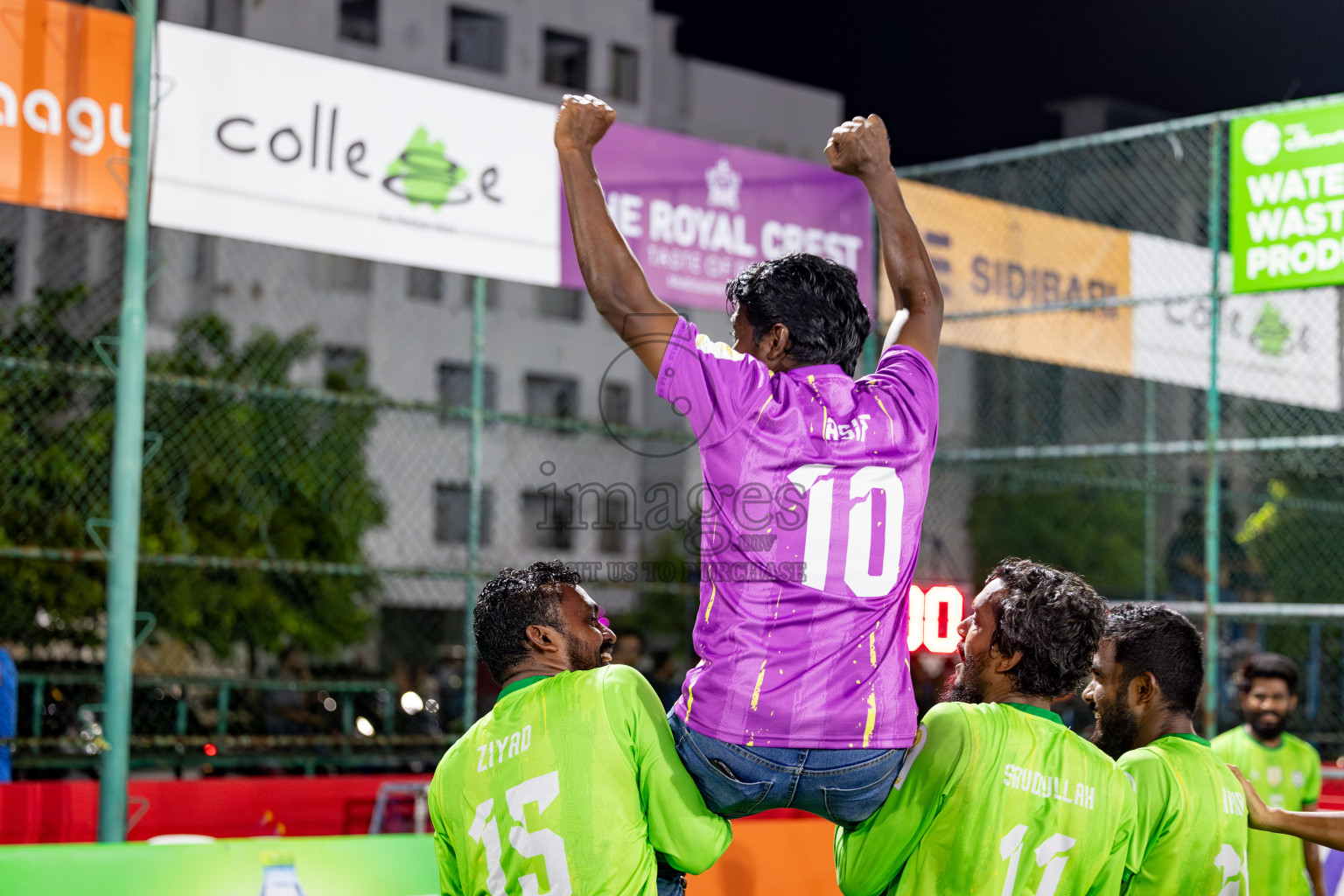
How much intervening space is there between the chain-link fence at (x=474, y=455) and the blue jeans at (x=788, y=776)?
2.00 meters

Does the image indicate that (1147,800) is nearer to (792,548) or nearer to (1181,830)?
(1181,830)

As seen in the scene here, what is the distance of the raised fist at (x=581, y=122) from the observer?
3.03 meters

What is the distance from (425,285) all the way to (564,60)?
8901 millimetres

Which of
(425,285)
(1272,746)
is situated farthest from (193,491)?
(1272,746)

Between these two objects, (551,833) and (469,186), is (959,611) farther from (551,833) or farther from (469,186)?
(551,833)

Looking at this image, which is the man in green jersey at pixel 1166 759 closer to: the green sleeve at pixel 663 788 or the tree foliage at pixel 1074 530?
the green sleeve at pixel 663 788

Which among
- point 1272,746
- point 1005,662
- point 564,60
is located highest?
point 564,60

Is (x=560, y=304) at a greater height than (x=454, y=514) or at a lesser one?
greater

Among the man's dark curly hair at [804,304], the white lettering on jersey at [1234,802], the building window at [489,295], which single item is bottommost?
the white lettering on jersey at [1234,802]

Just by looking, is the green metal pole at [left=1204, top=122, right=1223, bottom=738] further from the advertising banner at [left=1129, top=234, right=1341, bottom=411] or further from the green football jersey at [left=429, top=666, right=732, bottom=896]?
the green football jersey at [left=429, top=666, right=732, bottom=896]

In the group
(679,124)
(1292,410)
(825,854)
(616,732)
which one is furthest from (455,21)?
(616,732)

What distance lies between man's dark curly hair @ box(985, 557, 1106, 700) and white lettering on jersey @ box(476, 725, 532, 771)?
3.53ft

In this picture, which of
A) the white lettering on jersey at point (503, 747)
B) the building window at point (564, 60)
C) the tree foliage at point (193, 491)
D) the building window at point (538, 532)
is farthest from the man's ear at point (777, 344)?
the building window at point (564, 60)

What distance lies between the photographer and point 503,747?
10.8 feet
